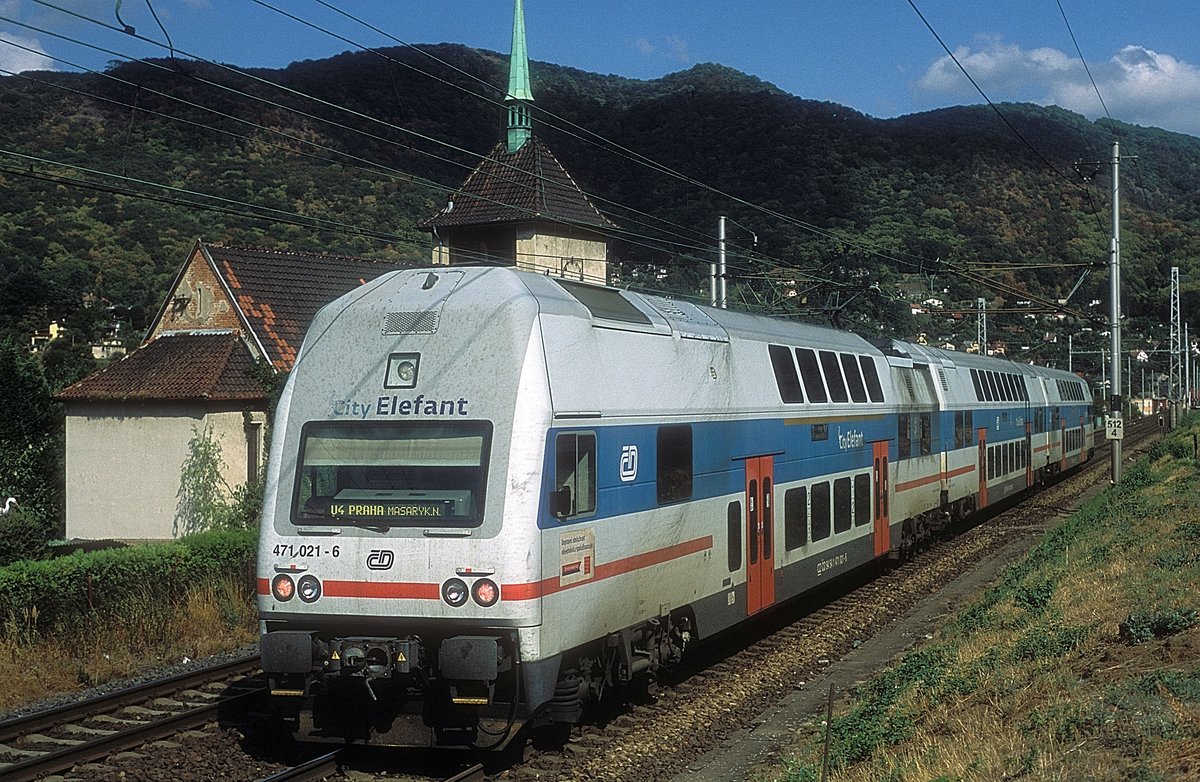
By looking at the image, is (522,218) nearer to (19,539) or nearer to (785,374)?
(19,539)

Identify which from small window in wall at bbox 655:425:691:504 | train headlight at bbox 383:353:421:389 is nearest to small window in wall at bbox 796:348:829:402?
small window in wall at bbox 655:425:691:504

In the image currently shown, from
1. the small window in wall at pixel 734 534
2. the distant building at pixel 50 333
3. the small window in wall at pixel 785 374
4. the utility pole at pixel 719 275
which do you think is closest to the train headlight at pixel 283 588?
the small window in wall at pixel 734 534

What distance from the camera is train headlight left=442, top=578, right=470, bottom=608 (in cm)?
945

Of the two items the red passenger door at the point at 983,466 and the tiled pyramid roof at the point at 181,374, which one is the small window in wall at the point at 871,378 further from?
the tiled pyramid roof at the point at 181,374

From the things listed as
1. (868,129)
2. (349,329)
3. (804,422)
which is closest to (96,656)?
(349,329)

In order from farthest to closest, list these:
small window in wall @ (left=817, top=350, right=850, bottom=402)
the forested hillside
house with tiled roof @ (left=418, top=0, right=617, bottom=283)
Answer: the forested hillside
house with tiled roof @ (left=418, top=0, right=617, bottom=283)
small window in wall @ (left=817, top=350, right=850, bottom=402)

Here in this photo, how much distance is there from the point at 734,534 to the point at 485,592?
186 inches

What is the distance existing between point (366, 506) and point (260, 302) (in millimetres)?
20264

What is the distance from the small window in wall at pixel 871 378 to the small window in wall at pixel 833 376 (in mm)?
1248

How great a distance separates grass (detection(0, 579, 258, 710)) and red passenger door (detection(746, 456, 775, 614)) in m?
6.70

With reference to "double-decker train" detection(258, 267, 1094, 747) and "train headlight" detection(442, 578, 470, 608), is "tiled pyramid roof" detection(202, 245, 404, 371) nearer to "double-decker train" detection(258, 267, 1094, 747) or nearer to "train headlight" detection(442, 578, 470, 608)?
"double-decker train" detection(258, 267, 1094, 747)

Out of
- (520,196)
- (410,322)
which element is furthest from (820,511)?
(520,196)

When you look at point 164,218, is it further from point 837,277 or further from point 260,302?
point 837,277

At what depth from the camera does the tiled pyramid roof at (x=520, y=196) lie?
4772 centimetres
